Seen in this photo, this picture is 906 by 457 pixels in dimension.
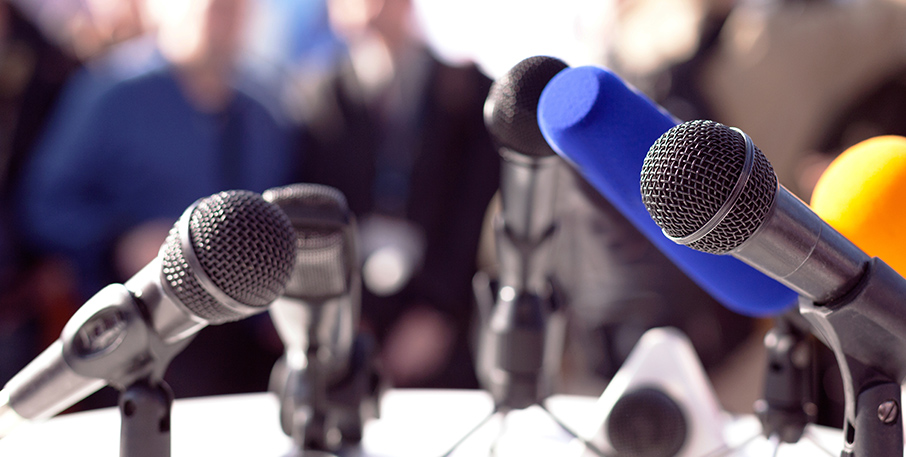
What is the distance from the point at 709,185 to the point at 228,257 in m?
0.43

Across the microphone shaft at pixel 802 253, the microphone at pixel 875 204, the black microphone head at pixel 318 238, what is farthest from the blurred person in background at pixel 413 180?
the microphone shaft at pixel 802 253

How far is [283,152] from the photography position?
2.11 meters

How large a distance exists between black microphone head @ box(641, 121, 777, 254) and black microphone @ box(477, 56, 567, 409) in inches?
11.3

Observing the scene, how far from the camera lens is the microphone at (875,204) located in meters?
0.69

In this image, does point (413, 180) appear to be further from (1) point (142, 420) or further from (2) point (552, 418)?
(1) point (142, 420)

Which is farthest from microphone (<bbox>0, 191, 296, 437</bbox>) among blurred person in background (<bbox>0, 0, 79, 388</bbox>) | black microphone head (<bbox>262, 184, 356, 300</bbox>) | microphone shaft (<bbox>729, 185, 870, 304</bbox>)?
blurred person in background (<bbox>0, 0, 79, 388</bbox>)

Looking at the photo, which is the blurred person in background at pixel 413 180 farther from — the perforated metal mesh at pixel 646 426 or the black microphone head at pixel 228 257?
the black microphone head at pixel 228 257

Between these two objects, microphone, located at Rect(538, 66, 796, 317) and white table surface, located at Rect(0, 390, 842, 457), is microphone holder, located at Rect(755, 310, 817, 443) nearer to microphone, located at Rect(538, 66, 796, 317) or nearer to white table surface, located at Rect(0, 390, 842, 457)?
white table surface, located at Rect(0, 390, 842, 457)

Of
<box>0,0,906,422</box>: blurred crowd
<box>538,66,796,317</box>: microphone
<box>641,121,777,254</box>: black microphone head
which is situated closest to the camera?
<box>641,121,777,254</box>: black microphone head

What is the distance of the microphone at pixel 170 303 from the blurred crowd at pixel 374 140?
116 centimetres

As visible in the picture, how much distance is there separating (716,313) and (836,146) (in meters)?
0.55

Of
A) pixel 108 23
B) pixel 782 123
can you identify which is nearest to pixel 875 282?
pixel 782 123

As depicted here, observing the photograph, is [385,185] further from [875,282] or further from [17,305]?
[875,282]

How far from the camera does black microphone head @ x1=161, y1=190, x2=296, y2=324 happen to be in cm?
66
